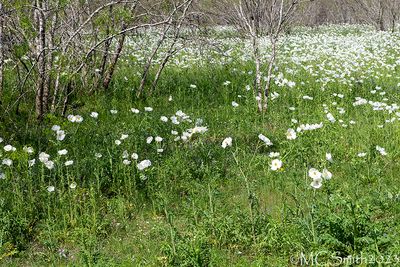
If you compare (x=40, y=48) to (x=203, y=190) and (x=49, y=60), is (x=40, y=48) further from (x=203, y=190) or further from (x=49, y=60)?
(x=203, y=190)

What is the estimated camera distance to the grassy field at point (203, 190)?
3.21m

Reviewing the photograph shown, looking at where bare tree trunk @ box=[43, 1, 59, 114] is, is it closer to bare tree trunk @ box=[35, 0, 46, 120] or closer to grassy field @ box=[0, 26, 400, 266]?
bare tree trunk @ box=[35, 0, 46, 120]

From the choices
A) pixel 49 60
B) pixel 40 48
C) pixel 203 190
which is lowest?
pixel 203 190

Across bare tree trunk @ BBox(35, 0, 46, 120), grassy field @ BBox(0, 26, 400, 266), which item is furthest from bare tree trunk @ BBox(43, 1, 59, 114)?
grassy field @ BBox(0, 26, 400, 266)

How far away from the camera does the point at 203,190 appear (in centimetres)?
444

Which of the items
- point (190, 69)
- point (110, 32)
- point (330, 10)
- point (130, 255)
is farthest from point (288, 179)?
point (330, 10)

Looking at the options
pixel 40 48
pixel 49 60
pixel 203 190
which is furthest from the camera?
pixel 49 60

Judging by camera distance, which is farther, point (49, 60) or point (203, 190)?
point (49, 60)

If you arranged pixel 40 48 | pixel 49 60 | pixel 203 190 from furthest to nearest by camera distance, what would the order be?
pixel 49 60, pixel 40 48, pixel 203 190

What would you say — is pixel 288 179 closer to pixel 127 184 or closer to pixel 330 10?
pixel 127 184

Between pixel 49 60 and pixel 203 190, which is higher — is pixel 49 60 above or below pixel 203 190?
above

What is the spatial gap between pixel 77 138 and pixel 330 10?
3464 centimetres

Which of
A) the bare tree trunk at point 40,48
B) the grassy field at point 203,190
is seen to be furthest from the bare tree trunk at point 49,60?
the grassy field at point 203,190

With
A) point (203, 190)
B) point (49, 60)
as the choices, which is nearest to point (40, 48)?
point (49, 60)
